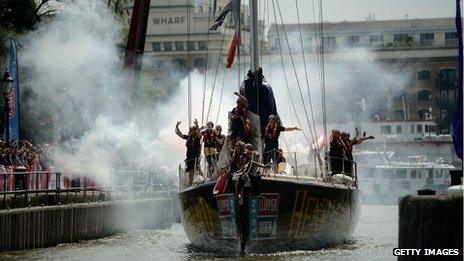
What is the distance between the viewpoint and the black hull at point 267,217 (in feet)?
107

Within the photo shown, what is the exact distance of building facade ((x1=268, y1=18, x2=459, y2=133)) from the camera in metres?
155

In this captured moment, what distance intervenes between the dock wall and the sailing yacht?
3894mm

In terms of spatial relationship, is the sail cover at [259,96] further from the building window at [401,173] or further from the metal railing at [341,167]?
the building window at [401,173]

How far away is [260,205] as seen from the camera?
32.4m

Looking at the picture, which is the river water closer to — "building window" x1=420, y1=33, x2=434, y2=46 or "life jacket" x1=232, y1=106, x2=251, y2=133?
"life jacket" x1=232, y1=106, x2=251, y2=133

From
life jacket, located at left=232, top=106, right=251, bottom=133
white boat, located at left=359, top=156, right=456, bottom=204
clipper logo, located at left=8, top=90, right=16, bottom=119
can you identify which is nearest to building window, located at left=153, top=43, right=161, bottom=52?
white boat, located at left=359, top=156, right=456, bottom=204

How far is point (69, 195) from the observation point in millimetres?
40906

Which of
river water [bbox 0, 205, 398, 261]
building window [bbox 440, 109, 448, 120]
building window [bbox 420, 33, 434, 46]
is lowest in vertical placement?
river water [bbox 0, 205, 398, 261]

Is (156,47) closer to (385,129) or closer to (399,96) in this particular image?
(399,96)

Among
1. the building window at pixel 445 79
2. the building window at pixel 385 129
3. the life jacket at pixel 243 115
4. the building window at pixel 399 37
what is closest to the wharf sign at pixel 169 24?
the building window at pixel 399 37

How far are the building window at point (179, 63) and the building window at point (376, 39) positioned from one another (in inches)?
901

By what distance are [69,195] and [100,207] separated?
Answer: 205 cm

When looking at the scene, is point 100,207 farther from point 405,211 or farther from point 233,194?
point 405,211

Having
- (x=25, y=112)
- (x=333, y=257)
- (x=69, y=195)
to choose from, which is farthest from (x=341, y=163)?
(x=25, y=112)
